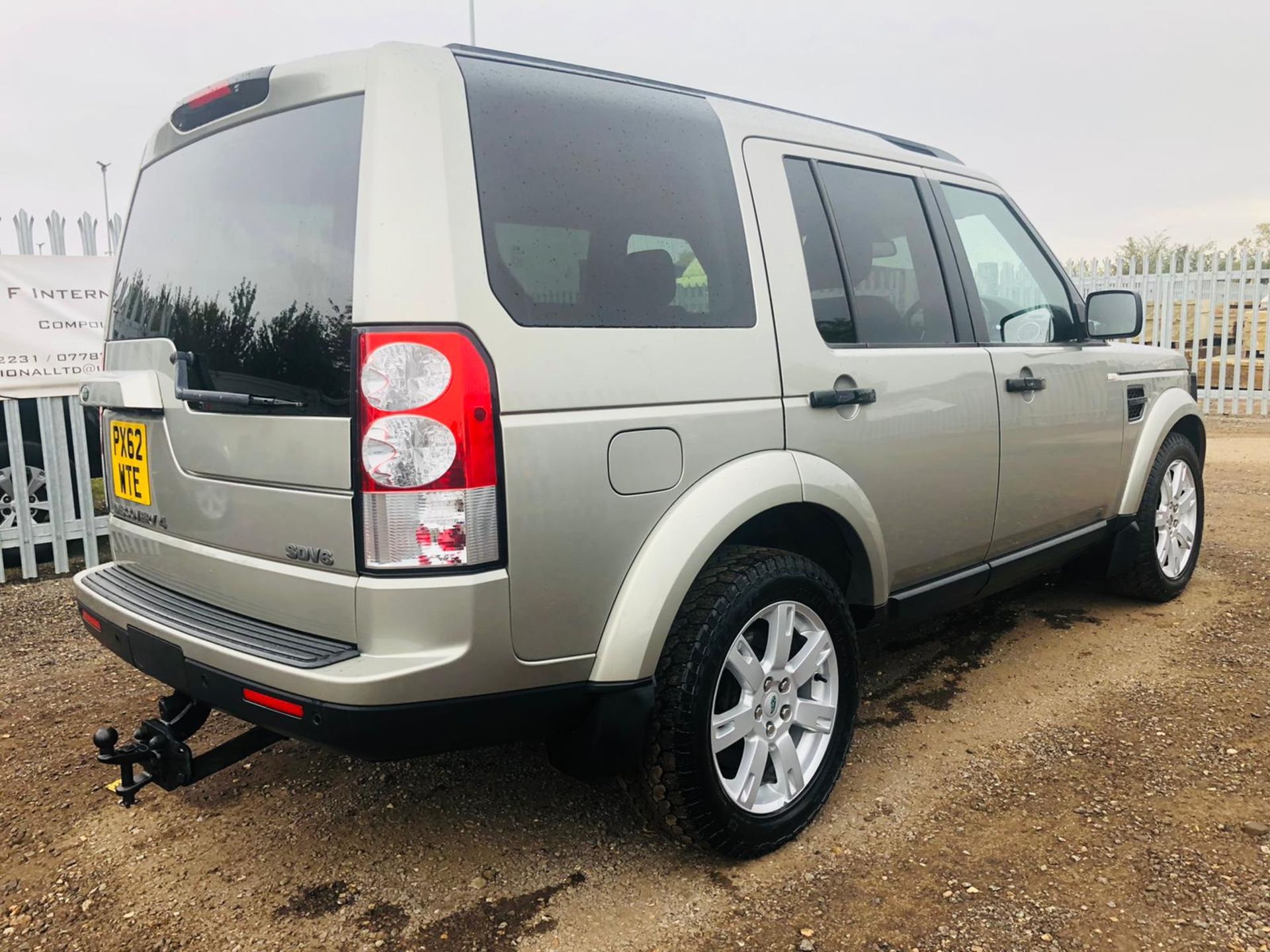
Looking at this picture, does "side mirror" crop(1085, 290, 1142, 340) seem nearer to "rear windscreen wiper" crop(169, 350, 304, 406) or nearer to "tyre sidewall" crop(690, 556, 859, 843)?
"tyre sidewall" crop(690, 556, 859, 843)

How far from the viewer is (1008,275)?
3494mm

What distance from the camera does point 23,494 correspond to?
5.20 metres

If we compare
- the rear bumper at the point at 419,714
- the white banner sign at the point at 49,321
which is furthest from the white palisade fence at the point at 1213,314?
the rear bumper at the point at 419,714

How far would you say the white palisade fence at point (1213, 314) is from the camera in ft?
41.2

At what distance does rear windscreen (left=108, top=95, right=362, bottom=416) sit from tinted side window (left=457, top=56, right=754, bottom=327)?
299 mm

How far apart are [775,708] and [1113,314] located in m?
2.48

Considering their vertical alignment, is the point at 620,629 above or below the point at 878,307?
below

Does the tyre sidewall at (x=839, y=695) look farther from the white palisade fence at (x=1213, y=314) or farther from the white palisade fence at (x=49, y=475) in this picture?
the white palisade fence at (x=1213, y=314)

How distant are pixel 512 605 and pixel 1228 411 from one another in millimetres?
14029

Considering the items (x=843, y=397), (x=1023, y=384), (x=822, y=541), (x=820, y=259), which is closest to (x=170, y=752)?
(x=822, y=541)

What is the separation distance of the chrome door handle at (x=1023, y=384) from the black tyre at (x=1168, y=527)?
3.79 feet

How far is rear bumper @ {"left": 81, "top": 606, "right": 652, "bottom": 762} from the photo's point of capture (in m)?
1.81

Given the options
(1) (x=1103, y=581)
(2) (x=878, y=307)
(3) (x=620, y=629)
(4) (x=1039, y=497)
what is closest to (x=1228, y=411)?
(1) (x=1103, y=581)

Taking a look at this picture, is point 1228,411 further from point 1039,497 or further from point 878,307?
point 878,307
